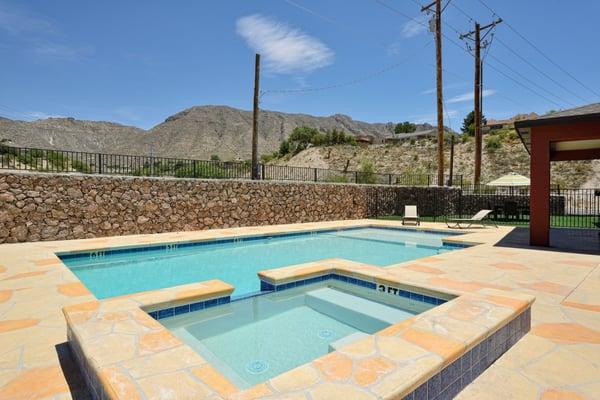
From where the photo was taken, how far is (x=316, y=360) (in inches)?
81.4

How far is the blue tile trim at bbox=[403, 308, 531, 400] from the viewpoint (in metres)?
1.95

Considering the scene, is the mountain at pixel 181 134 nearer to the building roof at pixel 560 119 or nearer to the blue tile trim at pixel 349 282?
the building roof at pixel 560 119

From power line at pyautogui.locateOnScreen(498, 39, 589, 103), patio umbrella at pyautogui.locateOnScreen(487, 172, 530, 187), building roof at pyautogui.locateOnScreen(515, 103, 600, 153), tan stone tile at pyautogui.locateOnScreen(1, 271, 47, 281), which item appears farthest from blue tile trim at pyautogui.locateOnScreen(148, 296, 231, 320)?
power line at pyautogui.locateOnScreen(498, 39, 589, 103)

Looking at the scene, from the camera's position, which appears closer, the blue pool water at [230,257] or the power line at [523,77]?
the blue pool water at [230,257]

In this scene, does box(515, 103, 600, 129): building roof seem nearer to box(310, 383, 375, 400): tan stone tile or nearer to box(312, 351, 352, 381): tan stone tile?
box(312, 351, 352, 381): tan stone tile

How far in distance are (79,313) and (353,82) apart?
19.7 meters

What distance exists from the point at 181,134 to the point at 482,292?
68.5 m

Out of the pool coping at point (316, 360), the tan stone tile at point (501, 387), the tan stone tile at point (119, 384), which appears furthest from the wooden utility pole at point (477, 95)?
the tan stone tile at point (119, 384)

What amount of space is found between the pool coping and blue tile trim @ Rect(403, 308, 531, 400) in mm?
11

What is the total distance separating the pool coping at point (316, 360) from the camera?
1790mm

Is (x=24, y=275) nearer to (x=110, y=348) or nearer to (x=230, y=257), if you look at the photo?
(x=230, y=257)

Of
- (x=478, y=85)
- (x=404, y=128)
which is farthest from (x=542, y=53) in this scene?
(x=404, y=128)

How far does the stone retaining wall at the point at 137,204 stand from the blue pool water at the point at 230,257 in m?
2.22

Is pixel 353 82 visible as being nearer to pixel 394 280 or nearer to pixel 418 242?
pixel 418 242
